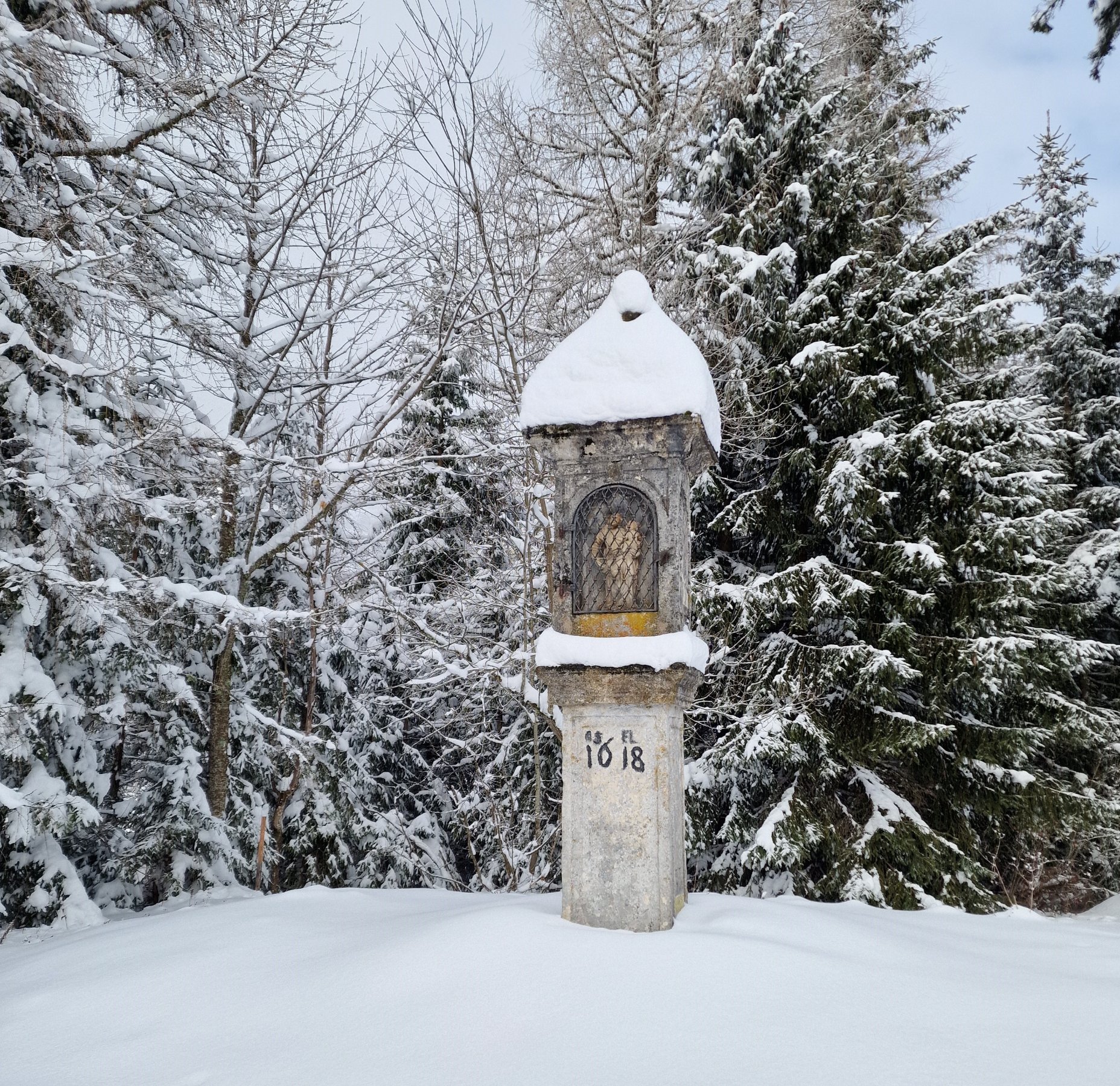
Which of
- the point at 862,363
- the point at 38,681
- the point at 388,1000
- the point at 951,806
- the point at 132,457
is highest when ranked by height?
the point at 862,363

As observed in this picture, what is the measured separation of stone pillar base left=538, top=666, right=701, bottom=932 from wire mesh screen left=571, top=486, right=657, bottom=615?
0.44m

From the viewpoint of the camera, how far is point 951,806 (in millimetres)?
8078

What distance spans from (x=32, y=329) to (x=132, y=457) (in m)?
1.20

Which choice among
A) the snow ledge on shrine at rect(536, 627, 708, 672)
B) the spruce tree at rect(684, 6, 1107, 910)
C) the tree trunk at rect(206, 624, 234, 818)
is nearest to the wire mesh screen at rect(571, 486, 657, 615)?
the snow ledge on shrine at rect(536, 627, 708, 672)

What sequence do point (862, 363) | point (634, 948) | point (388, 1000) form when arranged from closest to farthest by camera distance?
point (388, 1000)
point (634, 948)
point (862, 363)

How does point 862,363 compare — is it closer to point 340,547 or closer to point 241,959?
point 340,547

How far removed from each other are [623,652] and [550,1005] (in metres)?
1.68

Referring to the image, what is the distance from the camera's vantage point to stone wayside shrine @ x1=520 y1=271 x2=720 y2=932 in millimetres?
4191

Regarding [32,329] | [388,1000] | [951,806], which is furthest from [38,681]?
[951,806]

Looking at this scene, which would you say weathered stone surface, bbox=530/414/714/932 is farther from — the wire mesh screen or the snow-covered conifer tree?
the snow-covered conifer tree

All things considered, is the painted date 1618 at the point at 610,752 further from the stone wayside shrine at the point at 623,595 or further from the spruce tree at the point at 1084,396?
the spruce tree at the point at 1084,396

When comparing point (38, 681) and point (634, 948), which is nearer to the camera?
point (634, 948)

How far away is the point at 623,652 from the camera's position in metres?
4.23

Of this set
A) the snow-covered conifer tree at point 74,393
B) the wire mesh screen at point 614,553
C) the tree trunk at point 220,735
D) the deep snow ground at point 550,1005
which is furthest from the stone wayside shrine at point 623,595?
the tree trunk at point 220,735
